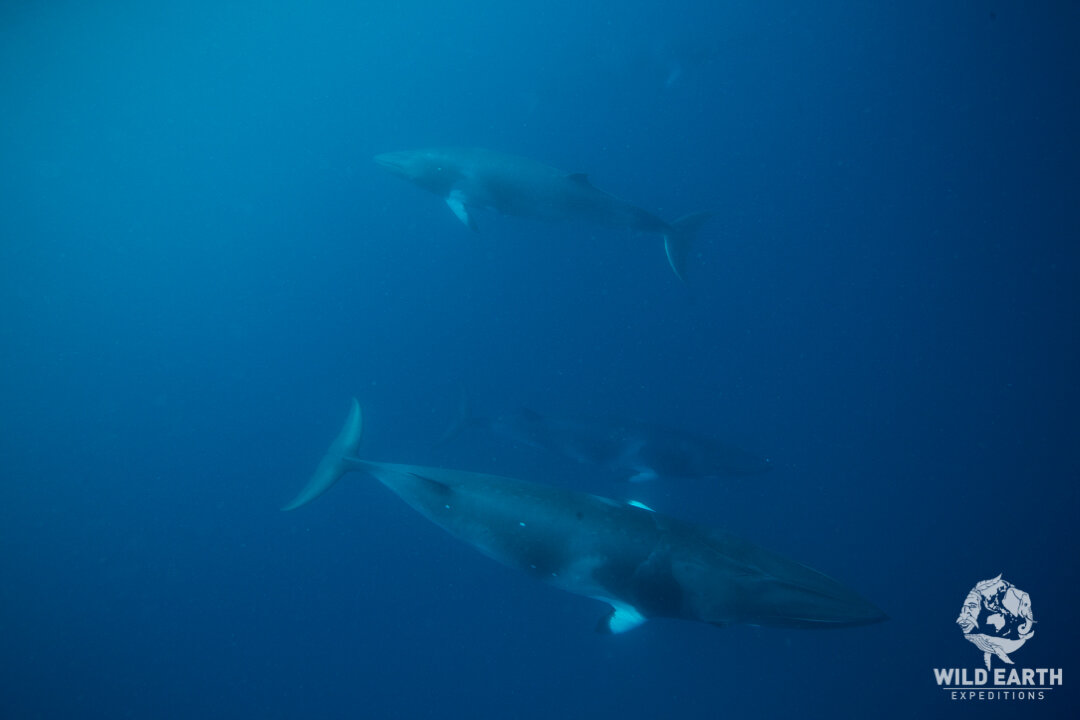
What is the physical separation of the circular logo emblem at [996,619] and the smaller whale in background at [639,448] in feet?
14.1

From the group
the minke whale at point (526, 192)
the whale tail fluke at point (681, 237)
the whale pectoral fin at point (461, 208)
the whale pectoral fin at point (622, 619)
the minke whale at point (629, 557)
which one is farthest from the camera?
the whale pectoral fin at point (461, 208)

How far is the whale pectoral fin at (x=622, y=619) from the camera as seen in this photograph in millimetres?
5148

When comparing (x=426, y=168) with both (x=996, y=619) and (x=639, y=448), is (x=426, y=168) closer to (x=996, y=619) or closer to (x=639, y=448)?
(x=639, y=448)

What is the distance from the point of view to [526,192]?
8.69 meters

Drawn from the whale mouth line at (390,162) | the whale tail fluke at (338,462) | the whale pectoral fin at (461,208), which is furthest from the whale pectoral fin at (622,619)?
the whale mouth line at (390,162)

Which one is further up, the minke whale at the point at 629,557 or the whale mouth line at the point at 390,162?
the whale mouth line at the point at 390,162

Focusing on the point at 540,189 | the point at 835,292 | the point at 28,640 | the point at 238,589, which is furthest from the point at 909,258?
the point at 28,640

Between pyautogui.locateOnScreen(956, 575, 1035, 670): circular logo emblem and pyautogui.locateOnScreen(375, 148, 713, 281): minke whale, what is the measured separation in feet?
23.8

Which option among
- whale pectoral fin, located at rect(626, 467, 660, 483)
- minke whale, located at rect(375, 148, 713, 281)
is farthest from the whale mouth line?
whale pectoral fin, located at rect(626, 467, 660, 483)

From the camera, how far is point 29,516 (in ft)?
42.0
